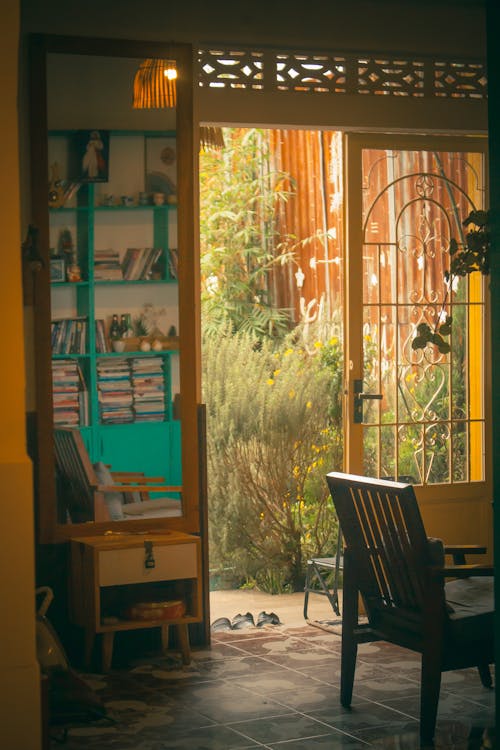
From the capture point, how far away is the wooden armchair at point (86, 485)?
5.39m

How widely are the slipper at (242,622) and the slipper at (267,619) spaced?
4 cm

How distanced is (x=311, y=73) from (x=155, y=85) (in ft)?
3.04

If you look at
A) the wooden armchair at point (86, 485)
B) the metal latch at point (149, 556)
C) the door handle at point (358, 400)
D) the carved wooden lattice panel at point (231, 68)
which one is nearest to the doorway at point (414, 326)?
the door handle at point (358, 400)

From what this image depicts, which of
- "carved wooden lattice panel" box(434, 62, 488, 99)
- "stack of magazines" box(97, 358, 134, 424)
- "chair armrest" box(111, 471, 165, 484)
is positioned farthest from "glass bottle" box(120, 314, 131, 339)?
"carved wooden lattice panel" box(434, 62, 488, 99)

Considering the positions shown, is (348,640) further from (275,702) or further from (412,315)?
(412,315)

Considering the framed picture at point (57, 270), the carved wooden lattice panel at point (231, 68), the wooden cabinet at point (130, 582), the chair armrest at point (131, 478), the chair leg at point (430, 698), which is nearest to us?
the chair leg at point (430, 698)

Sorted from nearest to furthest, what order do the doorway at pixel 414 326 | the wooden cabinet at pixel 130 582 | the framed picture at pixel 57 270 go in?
the wooden cabinet at pixel 130 582 < the framed picture at pixel 57 270 < the doorway at pixel 414 326

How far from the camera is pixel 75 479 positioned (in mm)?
5402

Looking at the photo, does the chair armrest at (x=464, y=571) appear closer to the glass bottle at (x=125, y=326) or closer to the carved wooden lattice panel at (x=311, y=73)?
the glass bottle at (x=125, y=326)

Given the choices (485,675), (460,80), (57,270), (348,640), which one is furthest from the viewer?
(460,80)

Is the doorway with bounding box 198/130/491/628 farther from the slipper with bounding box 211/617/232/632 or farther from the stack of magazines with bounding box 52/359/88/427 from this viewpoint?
the stack of magazines with bounding box 52/359/88/427

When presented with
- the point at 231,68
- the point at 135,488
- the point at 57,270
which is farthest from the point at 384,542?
the point at 231,68

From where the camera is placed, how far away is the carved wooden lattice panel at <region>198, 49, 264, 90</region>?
5742mm

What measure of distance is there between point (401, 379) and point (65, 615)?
2284 millimetres
